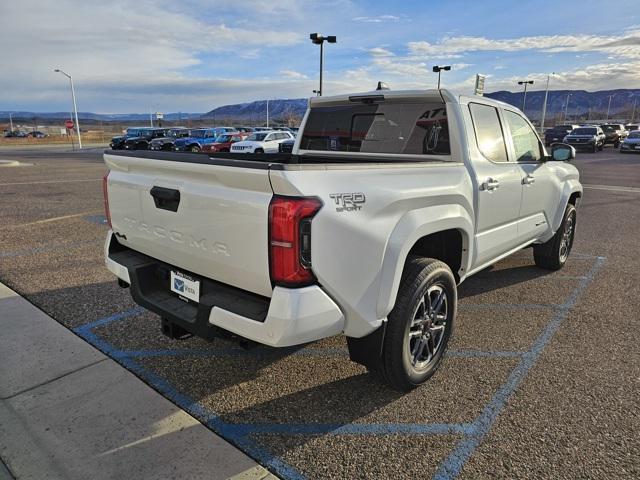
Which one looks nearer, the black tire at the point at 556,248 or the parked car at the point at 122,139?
the black tire at the point at 556,248

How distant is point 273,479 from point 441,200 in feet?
6.34

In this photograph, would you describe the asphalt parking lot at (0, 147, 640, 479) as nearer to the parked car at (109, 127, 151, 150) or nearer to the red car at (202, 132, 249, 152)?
the red car at (202, 132, 249, 152)

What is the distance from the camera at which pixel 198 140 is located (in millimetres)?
30438

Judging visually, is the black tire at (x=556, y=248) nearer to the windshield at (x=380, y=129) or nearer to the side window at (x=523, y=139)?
the side window at (x=523, y=139)

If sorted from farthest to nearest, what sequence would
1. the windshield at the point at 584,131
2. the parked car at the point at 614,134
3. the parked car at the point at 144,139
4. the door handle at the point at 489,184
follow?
the parked car at the point at 614,134 → the parked car at the point at 144,139 → the windshield at the point at 584,131 → the door handle at the point at 489,184

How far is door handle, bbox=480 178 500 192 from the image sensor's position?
355 centimetres

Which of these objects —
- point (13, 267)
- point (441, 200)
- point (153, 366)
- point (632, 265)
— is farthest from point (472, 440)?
point (13, 267)

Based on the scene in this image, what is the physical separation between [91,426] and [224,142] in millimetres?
28776

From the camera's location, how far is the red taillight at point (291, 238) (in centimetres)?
212

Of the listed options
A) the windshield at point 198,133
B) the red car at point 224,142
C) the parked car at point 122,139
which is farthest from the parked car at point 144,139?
the red car at point 224,142

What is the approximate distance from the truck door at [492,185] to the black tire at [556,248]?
1.45 metres

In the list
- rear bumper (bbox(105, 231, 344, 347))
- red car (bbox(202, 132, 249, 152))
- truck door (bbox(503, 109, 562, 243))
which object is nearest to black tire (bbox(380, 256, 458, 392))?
rear bumper (bbox(105, 231, 344, 347))

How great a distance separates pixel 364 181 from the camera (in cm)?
243

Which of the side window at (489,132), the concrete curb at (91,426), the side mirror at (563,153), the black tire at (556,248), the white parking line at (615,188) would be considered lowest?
the white parking line at (615,188)
